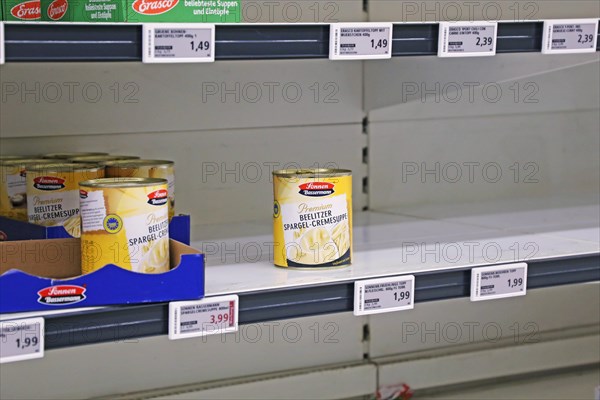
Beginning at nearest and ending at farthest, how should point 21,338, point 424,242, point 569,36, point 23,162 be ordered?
point 21,338 → point 569,36 → point 23,162 → point 424,242

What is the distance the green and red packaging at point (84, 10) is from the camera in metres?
1.43

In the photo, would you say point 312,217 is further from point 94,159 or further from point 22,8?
point 22,8

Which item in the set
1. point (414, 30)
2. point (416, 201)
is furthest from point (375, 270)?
point (416, 201)

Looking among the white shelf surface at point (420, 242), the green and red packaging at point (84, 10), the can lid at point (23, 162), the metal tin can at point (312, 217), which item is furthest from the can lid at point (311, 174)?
the can lid at point (23, 162)

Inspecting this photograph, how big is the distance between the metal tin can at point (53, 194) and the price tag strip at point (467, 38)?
0.69 metres

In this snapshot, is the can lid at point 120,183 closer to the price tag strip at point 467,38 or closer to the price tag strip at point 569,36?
the price tag strip at point 467,38

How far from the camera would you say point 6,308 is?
135cm

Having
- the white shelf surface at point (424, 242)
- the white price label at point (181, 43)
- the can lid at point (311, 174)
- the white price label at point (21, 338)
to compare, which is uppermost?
the white price label at point (181, 43)

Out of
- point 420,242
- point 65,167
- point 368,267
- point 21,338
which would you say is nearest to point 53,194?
→ point 65,167

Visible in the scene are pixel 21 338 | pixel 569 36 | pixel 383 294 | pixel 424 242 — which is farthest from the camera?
pixel 424 242

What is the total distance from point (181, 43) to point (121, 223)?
0.29 meters

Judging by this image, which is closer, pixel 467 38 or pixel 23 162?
pixel 467 38

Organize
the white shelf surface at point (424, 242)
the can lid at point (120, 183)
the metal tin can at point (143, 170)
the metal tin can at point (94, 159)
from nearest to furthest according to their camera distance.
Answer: the can lid at point (120, 183) → the white shelf surface at point (424, 242) → the metal tin can at point (143, 170) → the metal tin can at point (94, 159)

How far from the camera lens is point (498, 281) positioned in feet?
5.53
